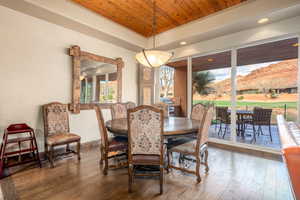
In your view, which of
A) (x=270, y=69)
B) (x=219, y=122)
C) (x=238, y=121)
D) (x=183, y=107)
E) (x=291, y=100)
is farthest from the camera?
(x=183, y=107)

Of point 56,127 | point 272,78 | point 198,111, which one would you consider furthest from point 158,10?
point 56,127

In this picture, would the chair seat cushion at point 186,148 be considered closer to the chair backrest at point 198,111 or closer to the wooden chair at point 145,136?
the wooden chair at point 145,136

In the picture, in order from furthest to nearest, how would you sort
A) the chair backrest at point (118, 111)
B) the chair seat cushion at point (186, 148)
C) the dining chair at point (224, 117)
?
the dining chair at point (224, 117)
the chair backrest at point (118, 111)
the chair seat cushion at point (186, 148)

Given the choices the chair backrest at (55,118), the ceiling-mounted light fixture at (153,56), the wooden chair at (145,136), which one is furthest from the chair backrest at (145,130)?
the chair backrest at (55,118)

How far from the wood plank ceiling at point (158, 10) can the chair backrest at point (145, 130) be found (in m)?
2.44

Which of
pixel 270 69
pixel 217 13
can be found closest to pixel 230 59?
pixel 270 69

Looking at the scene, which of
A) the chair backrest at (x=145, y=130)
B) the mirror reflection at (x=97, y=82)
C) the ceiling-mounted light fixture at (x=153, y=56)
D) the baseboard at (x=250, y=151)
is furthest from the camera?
the mirror reflection at (x=97, y=82)

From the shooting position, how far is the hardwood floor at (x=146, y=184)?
1756mm

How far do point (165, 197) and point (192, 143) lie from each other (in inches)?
35.0

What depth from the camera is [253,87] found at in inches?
132

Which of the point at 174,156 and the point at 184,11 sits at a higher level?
the point at 184,11

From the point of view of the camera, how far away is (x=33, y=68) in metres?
2.80

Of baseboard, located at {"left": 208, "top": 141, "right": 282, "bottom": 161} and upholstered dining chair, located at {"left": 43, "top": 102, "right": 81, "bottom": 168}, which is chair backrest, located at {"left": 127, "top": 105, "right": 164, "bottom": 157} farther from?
baseboard, located at {"left": 208, "top": 141, "right": 282, "bottom": 161}

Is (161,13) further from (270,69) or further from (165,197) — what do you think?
(165,197)
